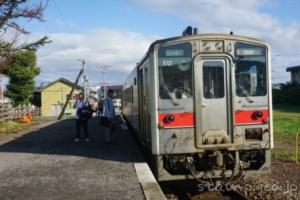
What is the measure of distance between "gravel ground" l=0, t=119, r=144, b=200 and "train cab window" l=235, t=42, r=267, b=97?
2.94 meters

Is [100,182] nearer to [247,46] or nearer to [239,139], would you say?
[239,139]

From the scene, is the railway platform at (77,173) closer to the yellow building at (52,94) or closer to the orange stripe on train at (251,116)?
the orange stripe on train at (251,116)

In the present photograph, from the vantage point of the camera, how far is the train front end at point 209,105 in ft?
37.6

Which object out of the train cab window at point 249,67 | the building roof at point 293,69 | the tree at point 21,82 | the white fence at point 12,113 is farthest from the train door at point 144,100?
the building roof at point 293,69

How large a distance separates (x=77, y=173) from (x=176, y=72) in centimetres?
292

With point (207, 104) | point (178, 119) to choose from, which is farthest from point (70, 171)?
point (207, 104)

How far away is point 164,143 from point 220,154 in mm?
1164

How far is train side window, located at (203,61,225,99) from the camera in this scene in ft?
38.0

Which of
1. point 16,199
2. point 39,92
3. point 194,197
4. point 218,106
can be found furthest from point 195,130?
→ point 39,92

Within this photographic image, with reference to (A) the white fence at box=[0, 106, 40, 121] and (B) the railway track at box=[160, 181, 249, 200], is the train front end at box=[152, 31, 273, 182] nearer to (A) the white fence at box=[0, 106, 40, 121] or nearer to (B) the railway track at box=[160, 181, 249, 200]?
(B) the railway track at box=[160, 181, 249, 200]

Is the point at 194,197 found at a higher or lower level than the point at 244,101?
lower

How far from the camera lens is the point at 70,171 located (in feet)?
38.8

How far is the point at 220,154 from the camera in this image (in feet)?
37.4

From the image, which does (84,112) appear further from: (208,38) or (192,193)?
(208,38)
